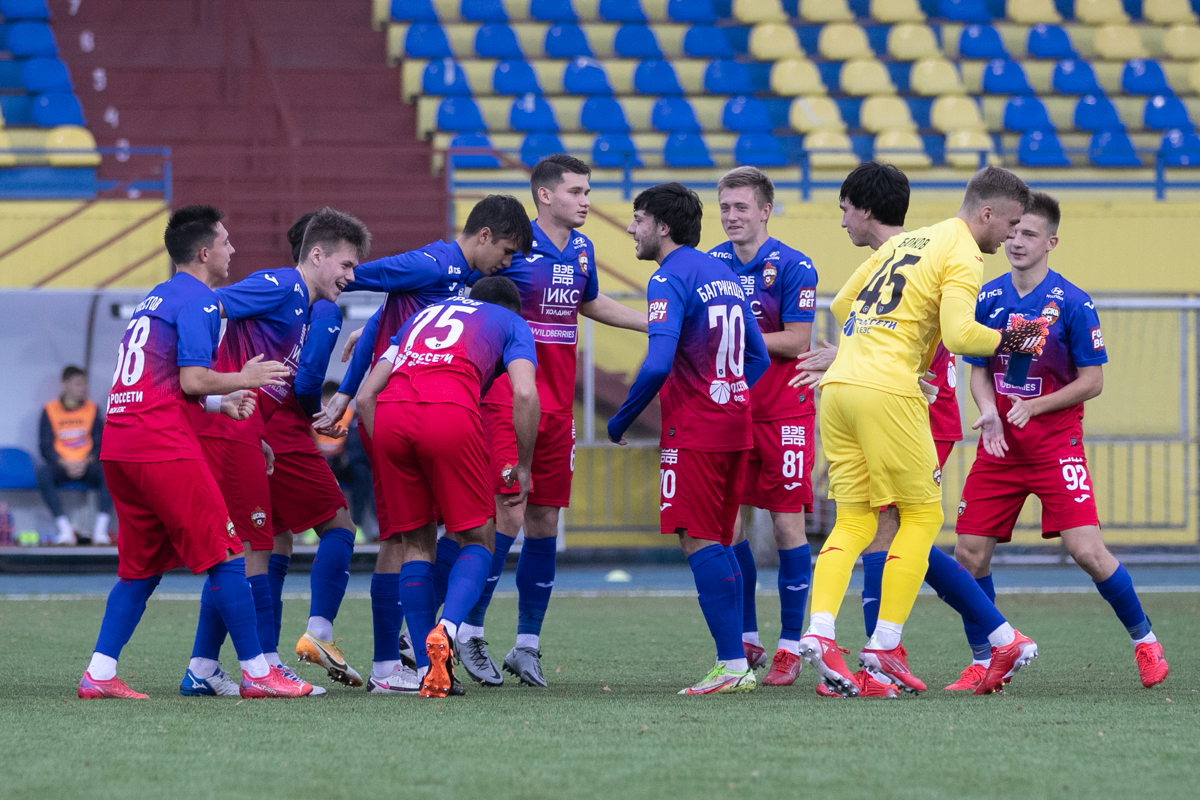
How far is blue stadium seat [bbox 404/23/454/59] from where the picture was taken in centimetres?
1530

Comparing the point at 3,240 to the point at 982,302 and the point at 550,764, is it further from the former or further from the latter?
the point at 550,764

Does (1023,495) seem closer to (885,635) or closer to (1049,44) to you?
(885,635)

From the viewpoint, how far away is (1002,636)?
4828 millimetres

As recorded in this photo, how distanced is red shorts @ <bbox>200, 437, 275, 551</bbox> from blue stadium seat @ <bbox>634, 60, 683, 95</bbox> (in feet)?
36.4

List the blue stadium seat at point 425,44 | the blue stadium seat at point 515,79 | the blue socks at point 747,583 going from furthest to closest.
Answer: the blue stadium seat at point 425,44 → the blue stadium seat at point 515,79 → the blue socks at point 747,583

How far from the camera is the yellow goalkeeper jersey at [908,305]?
4.55 m

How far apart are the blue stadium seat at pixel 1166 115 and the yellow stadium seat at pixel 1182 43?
3.20 feet

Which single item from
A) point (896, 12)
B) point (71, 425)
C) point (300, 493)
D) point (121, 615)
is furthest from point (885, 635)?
point (896, 12)

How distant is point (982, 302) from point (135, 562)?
347 centimetres

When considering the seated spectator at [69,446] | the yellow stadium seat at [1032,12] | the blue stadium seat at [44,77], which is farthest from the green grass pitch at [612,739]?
the yellow stadium seat at [1032,12]

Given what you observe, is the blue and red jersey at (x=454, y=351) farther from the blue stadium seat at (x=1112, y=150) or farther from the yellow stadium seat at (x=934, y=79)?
the yellow stadium seat at (x=934, y=79)

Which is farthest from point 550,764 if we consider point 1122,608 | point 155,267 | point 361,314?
point 155,267

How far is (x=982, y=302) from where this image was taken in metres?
5.48

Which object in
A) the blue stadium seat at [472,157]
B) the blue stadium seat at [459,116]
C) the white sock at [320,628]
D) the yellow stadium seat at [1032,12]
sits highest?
the yellow stadium seat at [1032,12]
